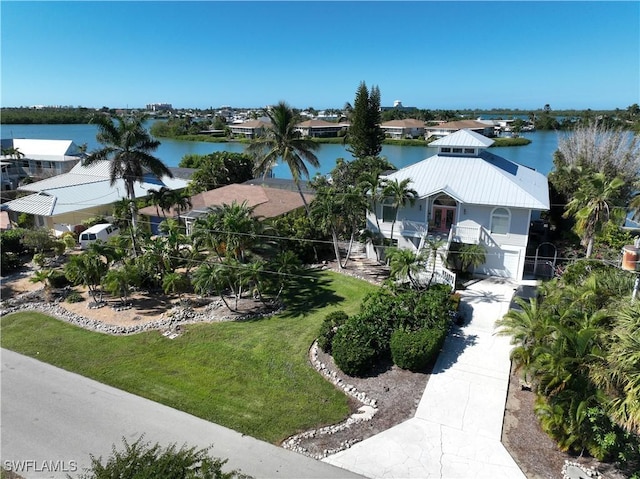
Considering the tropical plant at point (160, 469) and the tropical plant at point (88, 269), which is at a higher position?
the tropical plant at point (160, 469)

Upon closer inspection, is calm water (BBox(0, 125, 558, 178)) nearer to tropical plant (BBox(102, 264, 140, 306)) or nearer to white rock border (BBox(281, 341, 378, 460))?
tropical plant (BBox(102, 264, 140, 306))

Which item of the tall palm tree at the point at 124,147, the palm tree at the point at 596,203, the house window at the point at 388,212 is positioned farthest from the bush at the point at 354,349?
the tall palm tree at the point at 124,147

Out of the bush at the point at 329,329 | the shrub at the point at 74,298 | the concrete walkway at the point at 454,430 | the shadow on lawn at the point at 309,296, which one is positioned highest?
the bush at the point at 329,329

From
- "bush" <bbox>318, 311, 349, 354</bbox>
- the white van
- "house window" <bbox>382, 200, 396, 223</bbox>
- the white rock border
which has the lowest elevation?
the white rock border

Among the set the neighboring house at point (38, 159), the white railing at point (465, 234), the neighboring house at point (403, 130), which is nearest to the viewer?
the white railing at point (465, 234)

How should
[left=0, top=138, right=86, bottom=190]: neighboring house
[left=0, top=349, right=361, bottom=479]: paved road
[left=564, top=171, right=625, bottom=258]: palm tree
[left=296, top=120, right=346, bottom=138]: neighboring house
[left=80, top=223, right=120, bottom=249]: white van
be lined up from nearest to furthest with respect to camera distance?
[left=0, top=349, right=361, bottom=479]: paved road → [left=564, top=171, right=625, bottom=258]: palm tree → [left=80, top=223, right=120, bottom=249]: white van → [left=0, top=138, right=86, bottom=190]: neighboring house → [left=296, top=120, right=346, bottom=138]: neighboring house

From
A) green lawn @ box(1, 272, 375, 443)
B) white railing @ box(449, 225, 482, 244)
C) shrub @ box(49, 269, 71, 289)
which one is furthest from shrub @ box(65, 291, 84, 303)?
white railing @ box(449, 225, 482, 244)

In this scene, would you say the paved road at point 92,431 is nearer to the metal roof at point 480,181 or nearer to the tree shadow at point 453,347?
the tree shadow at point 453,347
